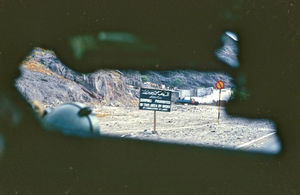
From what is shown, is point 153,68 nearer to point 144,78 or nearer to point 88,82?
point 144,78

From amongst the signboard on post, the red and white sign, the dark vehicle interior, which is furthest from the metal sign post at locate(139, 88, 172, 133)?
the red and white sign

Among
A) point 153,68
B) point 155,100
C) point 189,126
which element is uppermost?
point 153,68

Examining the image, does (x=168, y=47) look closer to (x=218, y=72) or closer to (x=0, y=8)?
(x=218, y=72)

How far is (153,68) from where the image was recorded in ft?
10.6

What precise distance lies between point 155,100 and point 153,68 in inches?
9.9

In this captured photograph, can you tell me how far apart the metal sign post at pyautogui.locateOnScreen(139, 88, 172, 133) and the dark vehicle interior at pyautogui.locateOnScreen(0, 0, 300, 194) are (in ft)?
0.65

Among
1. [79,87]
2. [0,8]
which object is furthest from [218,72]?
[0,8]

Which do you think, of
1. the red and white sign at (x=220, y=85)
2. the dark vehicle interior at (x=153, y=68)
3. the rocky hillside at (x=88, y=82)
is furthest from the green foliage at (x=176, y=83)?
the red and white sign at (x=220, y=85)

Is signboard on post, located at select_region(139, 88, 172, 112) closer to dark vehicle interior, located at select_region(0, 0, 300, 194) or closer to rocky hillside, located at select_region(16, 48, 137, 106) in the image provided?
Answer: rocky hillside, located at select_region(16, 48, 137, 106)

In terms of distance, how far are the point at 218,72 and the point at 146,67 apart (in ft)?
1.87

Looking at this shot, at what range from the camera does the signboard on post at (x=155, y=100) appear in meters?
3.17

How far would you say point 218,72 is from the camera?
306 cm

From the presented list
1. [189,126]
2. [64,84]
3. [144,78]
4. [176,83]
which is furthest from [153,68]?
[64,84]

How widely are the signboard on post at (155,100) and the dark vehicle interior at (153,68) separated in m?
0.20
